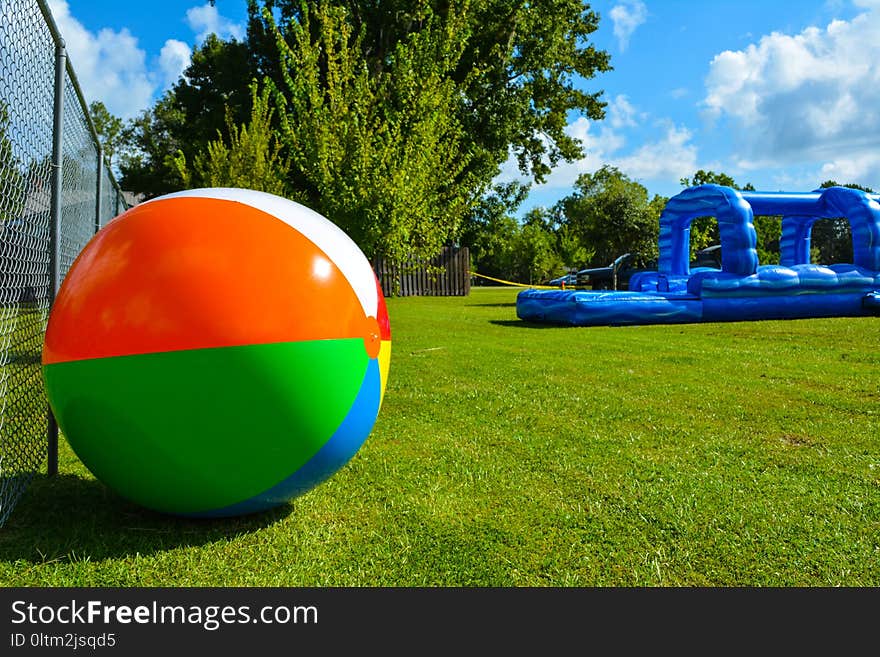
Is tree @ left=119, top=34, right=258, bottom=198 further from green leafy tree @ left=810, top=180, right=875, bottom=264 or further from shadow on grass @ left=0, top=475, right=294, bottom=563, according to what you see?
green leafy tree @ left=810, top=180, right=875, bottom=264

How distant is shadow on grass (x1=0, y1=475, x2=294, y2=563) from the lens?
3.06m

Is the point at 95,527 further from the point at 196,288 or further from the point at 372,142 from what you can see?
the point at 372,142

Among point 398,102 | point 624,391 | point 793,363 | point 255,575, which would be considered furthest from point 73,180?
point 793,363

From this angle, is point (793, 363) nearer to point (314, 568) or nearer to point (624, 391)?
point (624, 391)

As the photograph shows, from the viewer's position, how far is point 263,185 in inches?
599

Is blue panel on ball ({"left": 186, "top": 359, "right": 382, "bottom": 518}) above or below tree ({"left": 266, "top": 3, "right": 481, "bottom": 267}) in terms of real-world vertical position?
below

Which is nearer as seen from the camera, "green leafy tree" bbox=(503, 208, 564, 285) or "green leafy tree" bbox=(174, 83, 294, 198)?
"green leafy tree" bbox=(174, 83, 294, 198)

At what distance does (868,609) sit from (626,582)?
0.91m

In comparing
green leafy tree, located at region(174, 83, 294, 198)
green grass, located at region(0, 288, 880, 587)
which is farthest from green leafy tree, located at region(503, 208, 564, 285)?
green grass, located at region(0, 288, 880, 587)

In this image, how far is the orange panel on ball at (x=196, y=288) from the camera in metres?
2.88

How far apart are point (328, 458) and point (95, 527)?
1.25m

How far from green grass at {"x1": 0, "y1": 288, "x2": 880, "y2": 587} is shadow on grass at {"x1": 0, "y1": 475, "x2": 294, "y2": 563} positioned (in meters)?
0.01

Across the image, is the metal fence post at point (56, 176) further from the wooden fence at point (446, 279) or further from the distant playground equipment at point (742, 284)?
the wooden fence at point (446, 279)

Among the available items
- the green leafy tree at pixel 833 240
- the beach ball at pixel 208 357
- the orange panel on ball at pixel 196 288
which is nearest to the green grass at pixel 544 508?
the beach ball at pixel 208 357
